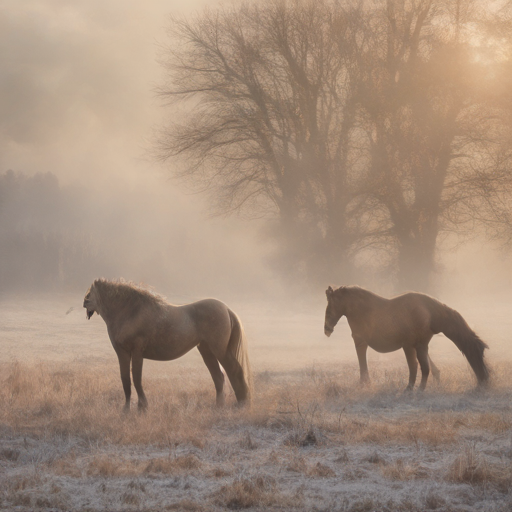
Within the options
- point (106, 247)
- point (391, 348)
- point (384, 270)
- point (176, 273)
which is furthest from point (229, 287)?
point (391, 348)

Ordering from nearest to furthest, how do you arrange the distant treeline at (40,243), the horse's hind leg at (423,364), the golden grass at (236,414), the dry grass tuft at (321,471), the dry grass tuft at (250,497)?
the dry grass tuft at (250,497)
the dry grass tuft at (321,471)
the golden grass at (236,414)
the horse's hind leg at (423,364)
the distant treeline at (40,243)

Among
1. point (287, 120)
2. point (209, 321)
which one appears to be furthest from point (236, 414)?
point (287, 120)

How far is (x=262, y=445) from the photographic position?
19.8 feet

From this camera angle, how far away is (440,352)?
17.8 meters

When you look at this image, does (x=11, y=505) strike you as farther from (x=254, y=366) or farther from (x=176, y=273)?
(x=176, y=273)

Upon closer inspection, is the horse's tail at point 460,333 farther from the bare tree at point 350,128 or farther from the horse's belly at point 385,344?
the bare tree at point 350,128

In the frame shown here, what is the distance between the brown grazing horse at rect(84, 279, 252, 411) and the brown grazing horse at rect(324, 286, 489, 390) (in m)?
2.42

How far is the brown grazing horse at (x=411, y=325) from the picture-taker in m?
9.37

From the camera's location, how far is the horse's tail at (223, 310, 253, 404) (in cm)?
832

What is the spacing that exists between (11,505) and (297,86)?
1145 cm

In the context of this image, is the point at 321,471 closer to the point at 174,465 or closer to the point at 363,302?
the point at 174,465

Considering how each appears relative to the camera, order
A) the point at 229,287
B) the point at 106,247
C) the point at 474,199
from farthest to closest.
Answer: the point at 106,247 → the point at 229,287 → the point at 474,199

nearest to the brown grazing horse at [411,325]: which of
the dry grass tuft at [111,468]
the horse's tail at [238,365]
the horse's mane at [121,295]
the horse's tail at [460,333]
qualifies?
the horse's tail at [460,333]

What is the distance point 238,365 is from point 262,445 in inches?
92.9
